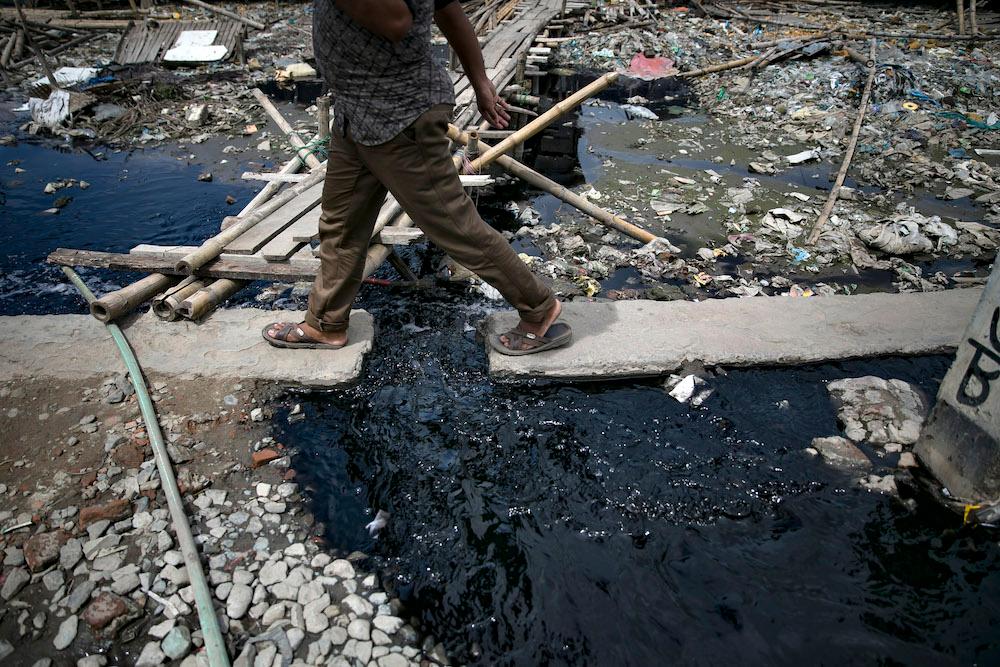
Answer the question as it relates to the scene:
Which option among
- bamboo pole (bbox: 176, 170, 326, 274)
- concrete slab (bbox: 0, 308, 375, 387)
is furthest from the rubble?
bamboo pole (bbox: 176, 170, 326, 274)

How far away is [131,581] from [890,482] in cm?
291

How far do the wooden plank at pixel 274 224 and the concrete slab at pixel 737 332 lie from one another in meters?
1.52

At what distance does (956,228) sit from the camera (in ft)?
16.7

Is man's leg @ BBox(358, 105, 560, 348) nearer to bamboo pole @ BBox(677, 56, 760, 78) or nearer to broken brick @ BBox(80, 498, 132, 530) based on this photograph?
broken brick @ BBox(80, 498, 132, 530)

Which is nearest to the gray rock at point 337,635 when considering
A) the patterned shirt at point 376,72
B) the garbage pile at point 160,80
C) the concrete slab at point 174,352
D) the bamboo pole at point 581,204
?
the concrete slab at point 174,352

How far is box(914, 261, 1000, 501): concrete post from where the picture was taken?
6.81 ft

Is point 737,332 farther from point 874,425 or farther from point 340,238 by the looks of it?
point 340,238

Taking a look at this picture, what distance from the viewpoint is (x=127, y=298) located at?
302 cm

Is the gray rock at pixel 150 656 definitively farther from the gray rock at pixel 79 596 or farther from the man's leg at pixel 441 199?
the man's leg at pixel 441 199

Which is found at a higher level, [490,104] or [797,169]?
[490,104]

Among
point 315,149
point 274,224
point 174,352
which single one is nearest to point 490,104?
point 274,224

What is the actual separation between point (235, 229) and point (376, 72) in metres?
1.90

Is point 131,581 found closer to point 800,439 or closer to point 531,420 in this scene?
point 531,420

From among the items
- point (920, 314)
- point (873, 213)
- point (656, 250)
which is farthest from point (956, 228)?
point (656, 250)
